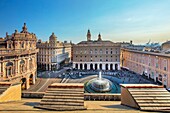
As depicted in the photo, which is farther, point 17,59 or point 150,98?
point 17,59

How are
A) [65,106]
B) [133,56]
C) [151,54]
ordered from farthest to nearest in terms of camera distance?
[133,56], [151,54], [65,106]

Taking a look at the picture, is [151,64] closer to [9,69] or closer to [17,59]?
[17,59]

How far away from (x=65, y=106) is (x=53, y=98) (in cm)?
138

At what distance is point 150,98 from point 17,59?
37.3 metres

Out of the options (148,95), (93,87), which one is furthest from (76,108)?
(93,87)

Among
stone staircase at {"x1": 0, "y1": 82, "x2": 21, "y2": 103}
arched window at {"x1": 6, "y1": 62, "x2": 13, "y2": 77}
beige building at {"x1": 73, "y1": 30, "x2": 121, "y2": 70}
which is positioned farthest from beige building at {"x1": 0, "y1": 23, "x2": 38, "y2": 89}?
beige building at {"x1": 73, "y1": 30, "x2": 121, "y2": 70}

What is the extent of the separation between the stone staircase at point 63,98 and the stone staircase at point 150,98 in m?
3.66

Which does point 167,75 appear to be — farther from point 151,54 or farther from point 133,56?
point 133,56

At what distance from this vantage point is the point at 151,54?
5997 centimetres

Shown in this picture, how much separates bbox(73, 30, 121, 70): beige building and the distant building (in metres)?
6.88

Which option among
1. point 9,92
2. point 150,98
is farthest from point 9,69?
point 150,98

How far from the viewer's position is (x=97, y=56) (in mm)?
86625

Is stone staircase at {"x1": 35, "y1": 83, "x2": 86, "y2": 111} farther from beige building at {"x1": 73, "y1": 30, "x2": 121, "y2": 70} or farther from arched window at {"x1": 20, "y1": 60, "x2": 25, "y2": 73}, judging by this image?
beige building at {"x1": 73, "y1": 30, "x2": 121, "y2": 70}

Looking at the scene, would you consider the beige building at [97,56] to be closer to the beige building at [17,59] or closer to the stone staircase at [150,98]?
the beige building at [17,59]
